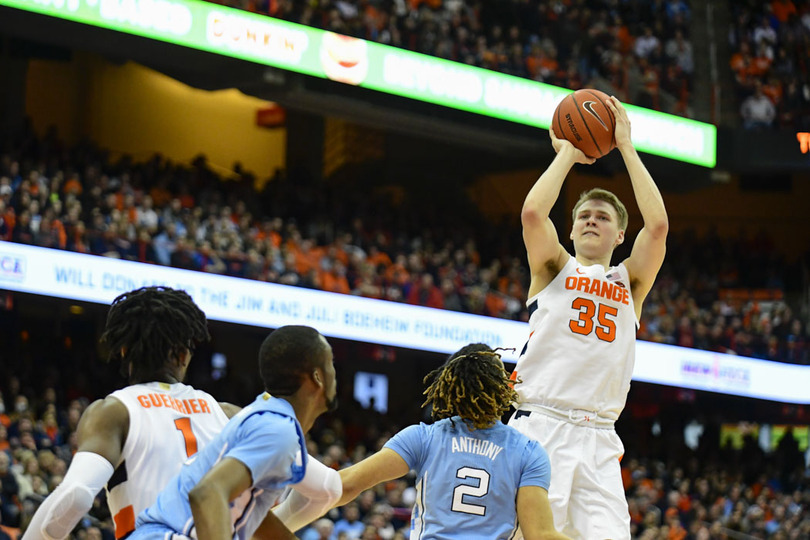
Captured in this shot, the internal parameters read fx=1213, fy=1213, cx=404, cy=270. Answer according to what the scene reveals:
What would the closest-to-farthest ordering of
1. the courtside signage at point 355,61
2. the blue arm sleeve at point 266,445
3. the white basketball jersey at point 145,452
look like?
1. the blue arm sleeve at point 266,445
2. the white basketball jersey at point 145,452
3. the courtside signage at point 355,61

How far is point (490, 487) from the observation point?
4348 millimetres

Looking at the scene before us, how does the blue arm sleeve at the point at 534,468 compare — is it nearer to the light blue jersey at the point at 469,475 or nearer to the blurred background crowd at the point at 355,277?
the light blue jersey at the point at 469,475

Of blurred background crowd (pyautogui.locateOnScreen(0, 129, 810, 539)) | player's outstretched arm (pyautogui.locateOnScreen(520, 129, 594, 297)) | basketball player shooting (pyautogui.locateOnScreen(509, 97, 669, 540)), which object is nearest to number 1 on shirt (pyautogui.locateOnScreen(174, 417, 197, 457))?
basketball player shooting (pyautogui.locateOnScreen(509, 97, 669, 540))

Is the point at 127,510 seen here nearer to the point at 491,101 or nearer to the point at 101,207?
the point at 101,207

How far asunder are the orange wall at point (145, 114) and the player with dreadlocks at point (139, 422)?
1805 cm

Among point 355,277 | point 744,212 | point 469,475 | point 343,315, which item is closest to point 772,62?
point 744,212

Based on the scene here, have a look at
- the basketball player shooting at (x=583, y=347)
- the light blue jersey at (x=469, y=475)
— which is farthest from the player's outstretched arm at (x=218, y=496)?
the basketball player shooting at (x=583, y=347)

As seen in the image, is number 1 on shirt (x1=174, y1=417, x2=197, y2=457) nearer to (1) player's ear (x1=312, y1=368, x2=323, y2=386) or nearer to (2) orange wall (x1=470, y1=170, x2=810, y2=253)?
(1) player's ear (x1=312, y1=368, x2=323, y2=386)

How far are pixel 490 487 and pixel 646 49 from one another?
1951 cm

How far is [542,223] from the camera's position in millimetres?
5262

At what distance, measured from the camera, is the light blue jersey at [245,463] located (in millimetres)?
3580

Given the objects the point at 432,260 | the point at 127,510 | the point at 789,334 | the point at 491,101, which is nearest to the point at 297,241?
the point at 432,260

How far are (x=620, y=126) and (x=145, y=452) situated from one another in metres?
2.85

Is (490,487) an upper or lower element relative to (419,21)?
Result: lower
